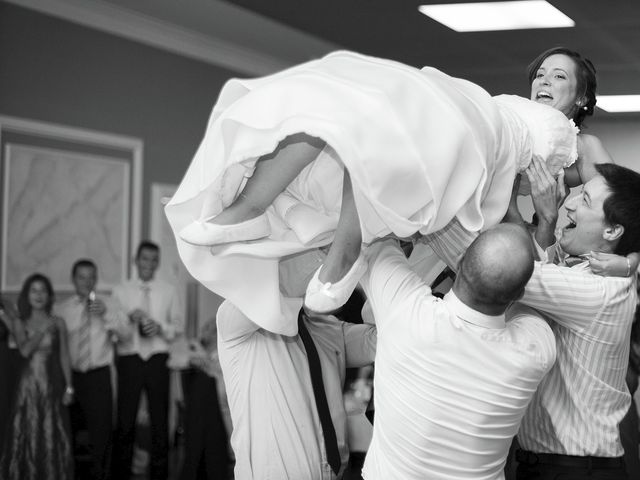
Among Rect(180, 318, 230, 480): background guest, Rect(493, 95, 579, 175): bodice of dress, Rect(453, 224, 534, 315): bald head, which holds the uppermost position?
Rect(493, 95, 579, 175): bodice of dress

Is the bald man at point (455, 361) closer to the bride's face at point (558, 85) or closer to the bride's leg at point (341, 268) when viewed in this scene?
the bride's leg at point (341, 268)

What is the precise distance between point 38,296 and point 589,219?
478 centimetres

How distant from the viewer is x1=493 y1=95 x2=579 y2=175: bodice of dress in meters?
2.13

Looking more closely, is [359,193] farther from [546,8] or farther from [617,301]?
[546,8]

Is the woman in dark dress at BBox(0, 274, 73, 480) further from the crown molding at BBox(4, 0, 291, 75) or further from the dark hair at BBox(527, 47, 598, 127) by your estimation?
the dark hair at BBox(527, 47, 598, 127)

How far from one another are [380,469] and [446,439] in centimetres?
Result: 19

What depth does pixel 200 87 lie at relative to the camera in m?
9.02

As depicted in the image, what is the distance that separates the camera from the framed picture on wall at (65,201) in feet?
23.3

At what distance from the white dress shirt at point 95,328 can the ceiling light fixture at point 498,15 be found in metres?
3.22

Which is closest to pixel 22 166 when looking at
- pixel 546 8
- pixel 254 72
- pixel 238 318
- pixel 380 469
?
pixel 254 72

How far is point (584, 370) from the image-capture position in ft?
8.08

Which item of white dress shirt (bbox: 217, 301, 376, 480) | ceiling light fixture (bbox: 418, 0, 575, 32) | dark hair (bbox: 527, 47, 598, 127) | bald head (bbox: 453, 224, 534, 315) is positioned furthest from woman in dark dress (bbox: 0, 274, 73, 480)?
bald head (bbox: 453, 224, 534, 315)

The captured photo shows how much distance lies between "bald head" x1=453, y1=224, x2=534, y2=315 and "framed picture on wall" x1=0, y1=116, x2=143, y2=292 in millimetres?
5712

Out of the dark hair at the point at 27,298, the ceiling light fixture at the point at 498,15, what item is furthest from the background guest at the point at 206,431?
the ceiling light fixture at the point at 498,15
